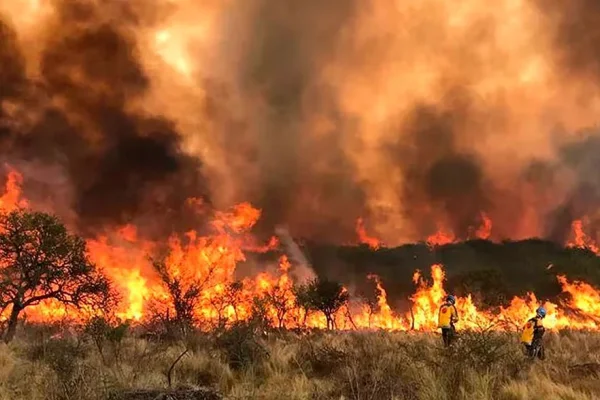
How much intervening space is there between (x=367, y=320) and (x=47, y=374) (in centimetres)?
5910

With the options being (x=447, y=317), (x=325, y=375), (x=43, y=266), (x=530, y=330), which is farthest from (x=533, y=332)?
(x=43, y=266)

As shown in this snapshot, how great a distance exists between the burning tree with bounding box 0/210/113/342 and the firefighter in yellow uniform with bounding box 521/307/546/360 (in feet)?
74.8

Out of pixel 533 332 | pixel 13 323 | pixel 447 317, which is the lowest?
pixel 533 332

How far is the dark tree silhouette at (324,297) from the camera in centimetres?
5762

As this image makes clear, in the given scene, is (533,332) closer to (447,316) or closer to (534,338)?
(534,338)

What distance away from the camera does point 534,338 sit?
18.1 m

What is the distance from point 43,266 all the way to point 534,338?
980 inches

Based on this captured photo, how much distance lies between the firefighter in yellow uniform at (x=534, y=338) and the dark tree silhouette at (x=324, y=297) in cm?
3914

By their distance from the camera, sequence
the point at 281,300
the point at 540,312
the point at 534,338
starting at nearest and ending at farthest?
the point at 534,338 → the point at 540,312 → the point at 281,300

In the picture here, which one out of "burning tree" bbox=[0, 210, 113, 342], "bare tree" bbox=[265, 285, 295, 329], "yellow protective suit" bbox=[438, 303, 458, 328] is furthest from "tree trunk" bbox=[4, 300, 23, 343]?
"bare tree" bbox=[265, 285, 295, 329]

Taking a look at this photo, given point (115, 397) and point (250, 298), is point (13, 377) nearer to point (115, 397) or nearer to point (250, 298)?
point (115, 397)

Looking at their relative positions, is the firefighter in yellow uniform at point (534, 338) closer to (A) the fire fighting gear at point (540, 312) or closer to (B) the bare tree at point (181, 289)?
(A) the fire fighting gear at point (540, 312)

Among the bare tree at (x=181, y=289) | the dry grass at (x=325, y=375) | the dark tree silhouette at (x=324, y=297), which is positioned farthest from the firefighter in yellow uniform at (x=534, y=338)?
the dark tree silhouette at (x=324, y=297)

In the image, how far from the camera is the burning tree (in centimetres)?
2944
